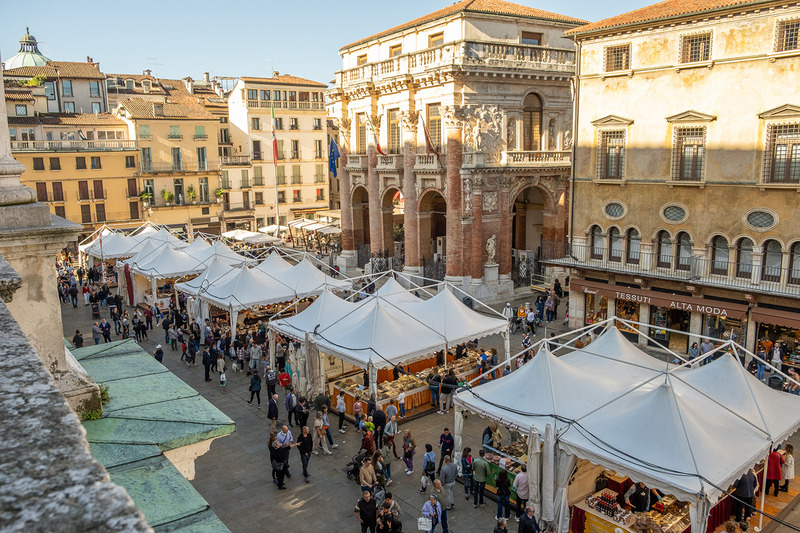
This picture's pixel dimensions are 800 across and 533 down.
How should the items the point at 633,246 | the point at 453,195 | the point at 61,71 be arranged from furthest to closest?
1. the point at 61,71
2. the point at 453,195
3. the point at 633,246

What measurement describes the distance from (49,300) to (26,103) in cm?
5621

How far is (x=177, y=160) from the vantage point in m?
56.6

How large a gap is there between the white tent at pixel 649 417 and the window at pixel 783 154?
995 cm

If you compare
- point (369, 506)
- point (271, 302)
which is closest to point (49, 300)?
point (369, 506)

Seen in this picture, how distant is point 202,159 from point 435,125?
1211 inches

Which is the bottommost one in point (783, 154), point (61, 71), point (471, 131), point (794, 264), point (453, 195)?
point (794, 264)

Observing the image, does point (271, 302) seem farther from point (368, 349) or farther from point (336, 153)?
point (336, 153)

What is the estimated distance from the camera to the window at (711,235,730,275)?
23047mm

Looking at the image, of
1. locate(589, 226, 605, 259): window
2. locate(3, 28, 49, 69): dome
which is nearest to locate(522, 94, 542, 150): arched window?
locate(589, 226, 605, 259): window

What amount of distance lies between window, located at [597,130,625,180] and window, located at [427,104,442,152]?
33.6 ft

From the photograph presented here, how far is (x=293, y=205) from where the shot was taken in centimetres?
A: 6488

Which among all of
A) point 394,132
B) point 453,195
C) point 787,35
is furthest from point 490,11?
point 787,35

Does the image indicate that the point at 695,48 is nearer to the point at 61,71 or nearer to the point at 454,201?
the point at 454,201

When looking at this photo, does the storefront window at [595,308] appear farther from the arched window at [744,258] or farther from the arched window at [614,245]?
the arched window at [744,258]
